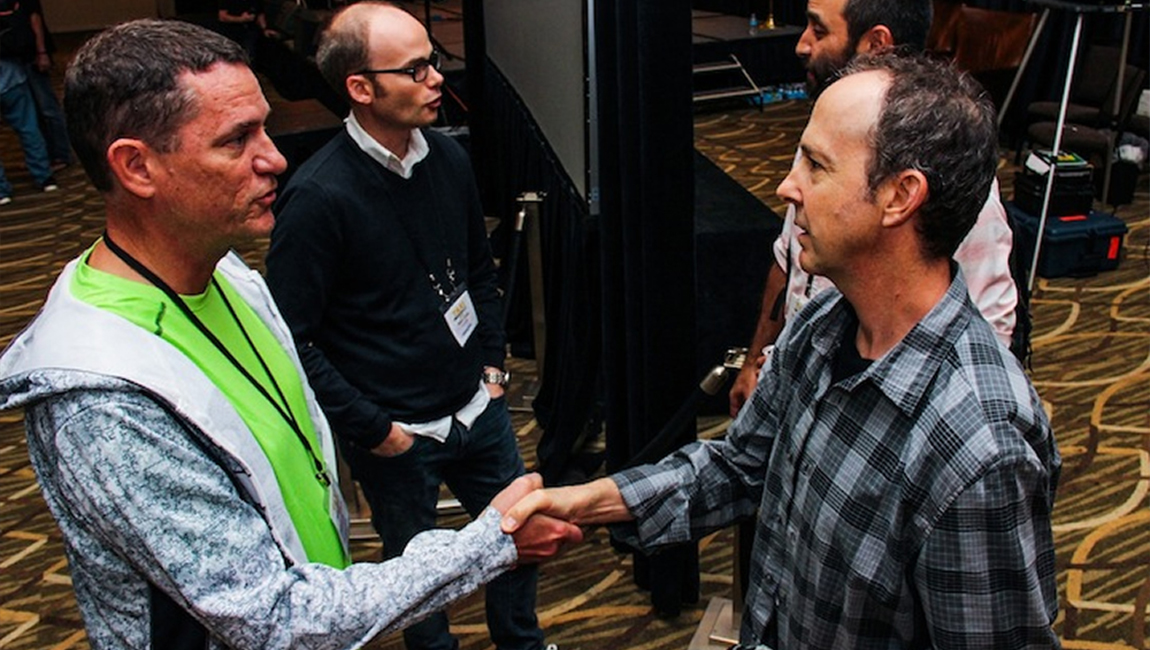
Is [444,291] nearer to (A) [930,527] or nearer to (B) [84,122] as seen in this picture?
(B) [84,122]

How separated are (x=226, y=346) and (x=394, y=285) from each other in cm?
71

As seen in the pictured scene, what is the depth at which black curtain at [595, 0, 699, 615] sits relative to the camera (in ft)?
7.30

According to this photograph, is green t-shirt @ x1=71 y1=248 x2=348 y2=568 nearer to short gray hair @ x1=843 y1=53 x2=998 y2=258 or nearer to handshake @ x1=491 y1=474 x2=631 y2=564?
handshake @ x1=491 y1=474 x2=631 y2=564

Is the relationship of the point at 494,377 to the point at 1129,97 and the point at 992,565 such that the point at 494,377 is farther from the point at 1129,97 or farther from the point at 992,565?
the point at 1129,97

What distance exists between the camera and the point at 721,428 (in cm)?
365

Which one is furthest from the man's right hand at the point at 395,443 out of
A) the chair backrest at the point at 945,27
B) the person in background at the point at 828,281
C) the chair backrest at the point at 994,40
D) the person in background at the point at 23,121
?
the chair backrest at the point at 945,27

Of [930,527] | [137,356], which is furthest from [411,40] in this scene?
[930,527]

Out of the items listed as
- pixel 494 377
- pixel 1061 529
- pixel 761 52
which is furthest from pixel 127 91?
pixel 761 52

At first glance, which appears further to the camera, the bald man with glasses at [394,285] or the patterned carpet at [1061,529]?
the patterned carpet at [1061,529]

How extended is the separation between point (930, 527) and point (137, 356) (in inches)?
33.7

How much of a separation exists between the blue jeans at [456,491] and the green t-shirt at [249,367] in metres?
0.63

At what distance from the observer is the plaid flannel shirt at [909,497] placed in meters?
1.10

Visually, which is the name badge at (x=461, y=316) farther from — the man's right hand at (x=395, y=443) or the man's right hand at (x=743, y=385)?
the man's right hand at (x=743, y=385)

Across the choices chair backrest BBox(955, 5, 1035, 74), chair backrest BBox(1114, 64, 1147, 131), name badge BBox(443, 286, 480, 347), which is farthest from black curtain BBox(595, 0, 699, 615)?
chair backrest BBox(955, 5, 1035, 74)
